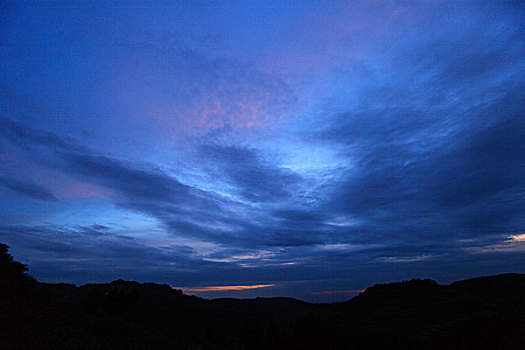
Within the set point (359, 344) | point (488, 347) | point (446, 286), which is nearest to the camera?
point (488, 347)

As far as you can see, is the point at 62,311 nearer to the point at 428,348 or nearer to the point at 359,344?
the point at 359,344

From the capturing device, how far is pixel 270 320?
38344mm

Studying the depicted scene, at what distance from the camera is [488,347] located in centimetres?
2131

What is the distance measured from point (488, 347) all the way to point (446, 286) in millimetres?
64993

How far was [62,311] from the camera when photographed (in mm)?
25297

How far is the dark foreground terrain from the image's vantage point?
20922 millimetres

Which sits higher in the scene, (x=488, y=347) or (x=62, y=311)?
(x=62, y=311)

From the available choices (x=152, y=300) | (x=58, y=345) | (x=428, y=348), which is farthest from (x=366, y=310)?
(x=152, y=300)

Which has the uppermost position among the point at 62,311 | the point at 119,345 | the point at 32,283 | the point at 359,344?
the point at 32,283

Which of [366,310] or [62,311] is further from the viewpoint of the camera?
[366,310]

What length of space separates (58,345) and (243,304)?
117 meters

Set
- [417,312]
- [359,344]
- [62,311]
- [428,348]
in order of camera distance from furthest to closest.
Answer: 1. [417,312]
2. [359,344]
3. [428,348]
4. [62,311]

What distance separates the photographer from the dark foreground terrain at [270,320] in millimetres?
20922

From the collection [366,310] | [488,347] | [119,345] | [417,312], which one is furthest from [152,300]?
[488,347]
